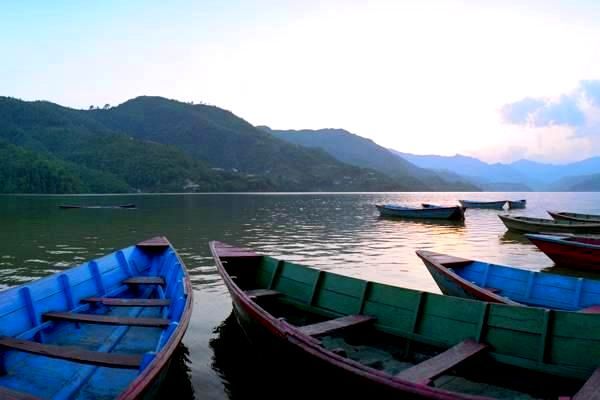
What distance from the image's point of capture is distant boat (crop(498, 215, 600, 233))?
2925 centimetres

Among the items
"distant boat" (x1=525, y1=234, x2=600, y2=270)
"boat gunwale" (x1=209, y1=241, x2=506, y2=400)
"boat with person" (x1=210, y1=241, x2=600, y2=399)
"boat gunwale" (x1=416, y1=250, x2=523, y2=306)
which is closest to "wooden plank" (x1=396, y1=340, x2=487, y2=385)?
"boat with person" (x1=210, y1=241, x2=600, y2=399)

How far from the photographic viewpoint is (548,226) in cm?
3075

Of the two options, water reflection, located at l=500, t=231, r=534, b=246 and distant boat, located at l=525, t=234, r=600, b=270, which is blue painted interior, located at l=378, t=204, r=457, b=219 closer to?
water reflection, located at l=500, t=231, r=534, b=246

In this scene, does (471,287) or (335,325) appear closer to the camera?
(335,325)

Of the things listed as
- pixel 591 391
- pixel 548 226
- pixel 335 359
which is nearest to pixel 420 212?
pixel 548 226

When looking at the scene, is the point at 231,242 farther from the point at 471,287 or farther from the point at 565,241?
the point at 471,287

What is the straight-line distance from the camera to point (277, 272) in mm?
12625

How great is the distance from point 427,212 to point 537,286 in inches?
1593

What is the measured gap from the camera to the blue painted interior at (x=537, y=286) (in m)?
11.1

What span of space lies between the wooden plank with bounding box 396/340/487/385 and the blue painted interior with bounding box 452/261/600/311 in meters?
5.08

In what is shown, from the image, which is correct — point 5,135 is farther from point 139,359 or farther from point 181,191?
point 139,359

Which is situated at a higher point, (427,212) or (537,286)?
(427,212)

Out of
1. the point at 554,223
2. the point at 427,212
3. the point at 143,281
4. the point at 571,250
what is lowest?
the point at 143,281

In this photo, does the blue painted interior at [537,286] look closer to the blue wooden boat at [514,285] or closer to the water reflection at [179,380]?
the blue wooden boat at [514,285]
